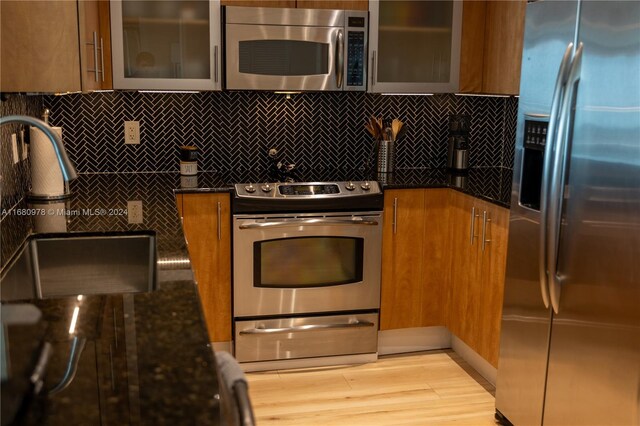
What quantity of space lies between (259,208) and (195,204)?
306mm

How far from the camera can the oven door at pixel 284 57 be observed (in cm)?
339

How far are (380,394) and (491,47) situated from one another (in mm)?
1856

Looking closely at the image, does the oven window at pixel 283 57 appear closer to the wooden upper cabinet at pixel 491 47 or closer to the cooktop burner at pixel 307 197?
the cooktop burner at pixel 307 197

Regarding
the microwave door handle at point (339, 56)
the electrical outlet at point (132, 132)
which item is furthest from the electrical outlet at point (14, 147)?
the microwave door handle at point (339, 56)

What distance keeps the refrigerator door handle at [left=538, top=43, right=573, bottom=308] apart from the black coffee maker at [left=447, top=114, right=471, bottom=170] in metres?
1.55

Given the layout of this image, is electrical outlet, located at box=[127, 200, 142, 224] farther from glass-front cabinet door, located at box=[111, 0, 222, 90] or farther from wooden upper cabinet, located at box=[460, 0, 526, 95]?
wooden upper cabinet, located at box=[460, 0, 526, 95]

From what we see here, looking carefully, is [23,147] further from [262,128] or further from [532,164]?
[532,164]

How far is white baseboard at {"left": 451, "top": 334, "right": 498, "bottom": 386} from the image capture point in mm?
3347

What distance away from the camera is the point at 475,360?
138 inches

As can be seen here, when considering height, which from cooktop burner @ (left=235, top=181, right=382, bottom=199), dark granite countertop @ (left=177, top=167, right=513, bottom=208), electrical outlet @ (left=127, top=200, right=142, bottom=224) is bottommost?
electrical outlet @ (left=127, top=200, right=142, bottom=224)

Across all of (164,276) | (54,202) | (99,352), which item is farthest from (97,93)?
(99,352)

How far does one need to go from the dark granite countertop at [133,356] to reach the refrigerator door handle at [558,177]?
Answer: 1.25 metres

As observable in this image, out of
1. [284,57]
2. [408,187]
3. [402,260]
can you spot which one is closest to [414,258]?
[402,260]

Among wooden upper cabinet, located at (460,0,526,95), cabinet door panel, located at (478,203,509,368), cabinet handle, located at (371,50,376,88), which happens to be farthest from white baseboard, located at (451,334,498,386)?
cabinet handle, located at (371,50,376,88)
